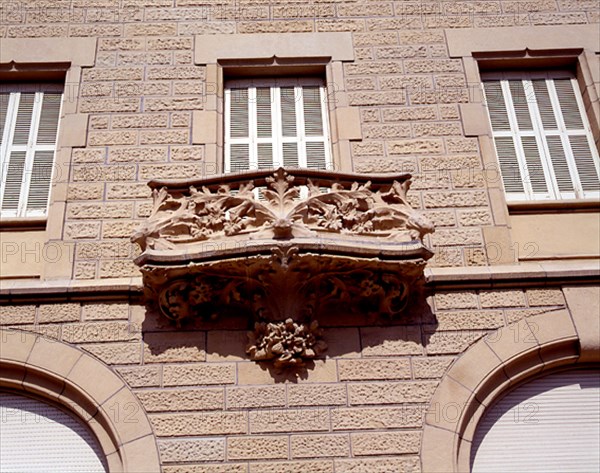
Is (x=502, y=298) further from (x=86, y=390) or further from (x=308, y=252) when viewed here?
(x=86, y=390)

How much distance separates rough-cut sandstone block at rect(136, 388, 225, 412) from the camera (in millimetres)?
8289

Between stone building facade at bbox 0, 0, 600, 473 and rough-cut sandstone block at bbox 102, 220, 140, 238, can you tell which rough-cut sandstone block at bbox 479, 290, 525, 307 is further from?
rough-cut sandstone block at bbox 102, 220, 140, 238

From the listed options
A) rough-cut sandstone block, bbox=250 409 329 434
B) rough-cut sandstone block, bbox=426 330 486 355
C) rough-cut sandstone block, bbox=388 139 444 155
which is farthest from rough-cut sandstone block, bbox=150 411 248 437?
rough-cut sandstone block, bbox=388 139 444 155

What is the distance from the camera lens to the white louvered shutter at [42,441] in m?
8.19

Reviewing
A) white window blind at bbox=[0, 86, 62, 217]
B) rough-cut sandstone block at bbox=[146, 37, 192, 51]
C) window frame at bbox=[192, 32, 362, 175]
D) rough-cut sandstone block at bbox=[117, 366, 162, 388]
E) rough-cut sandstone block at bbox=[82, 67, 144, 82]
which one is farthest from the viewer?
rough-cut sandstone block at bbox=[146, 37, 192, 51]

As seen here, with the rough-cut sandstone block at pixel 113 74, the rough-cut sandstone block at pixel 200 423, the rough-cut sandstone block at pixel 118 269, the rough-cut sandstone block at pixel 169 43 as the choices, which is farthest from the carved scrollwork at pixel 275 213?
the rough-cut sandstone block at pixel 169 43

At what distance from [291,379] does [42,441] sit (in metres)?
2.60

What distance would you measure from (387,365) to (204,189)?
2.74m

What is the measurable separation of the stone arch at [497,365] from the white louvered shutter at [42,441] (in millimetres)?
3383

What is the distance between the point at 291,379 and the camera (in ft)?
27.7

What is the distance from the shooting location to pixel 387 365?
28.1 feet

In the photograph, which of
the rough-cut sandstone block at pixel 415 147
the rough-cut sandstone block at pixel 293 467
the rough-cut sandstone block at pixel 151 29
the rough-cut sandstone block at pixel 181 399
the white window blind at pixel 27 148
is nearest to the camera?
the rough-cut sandstone block at pixel 293 467

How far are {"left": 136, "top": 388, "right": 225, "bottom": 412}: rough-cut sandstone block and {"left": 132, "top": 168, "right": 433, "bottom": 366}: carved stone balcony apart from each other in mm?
606

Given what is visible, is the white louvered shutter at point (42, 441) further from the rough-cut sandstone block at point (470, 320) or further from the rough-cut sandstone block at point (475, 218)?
the rough-cut sandstone block at point (475, 218)
